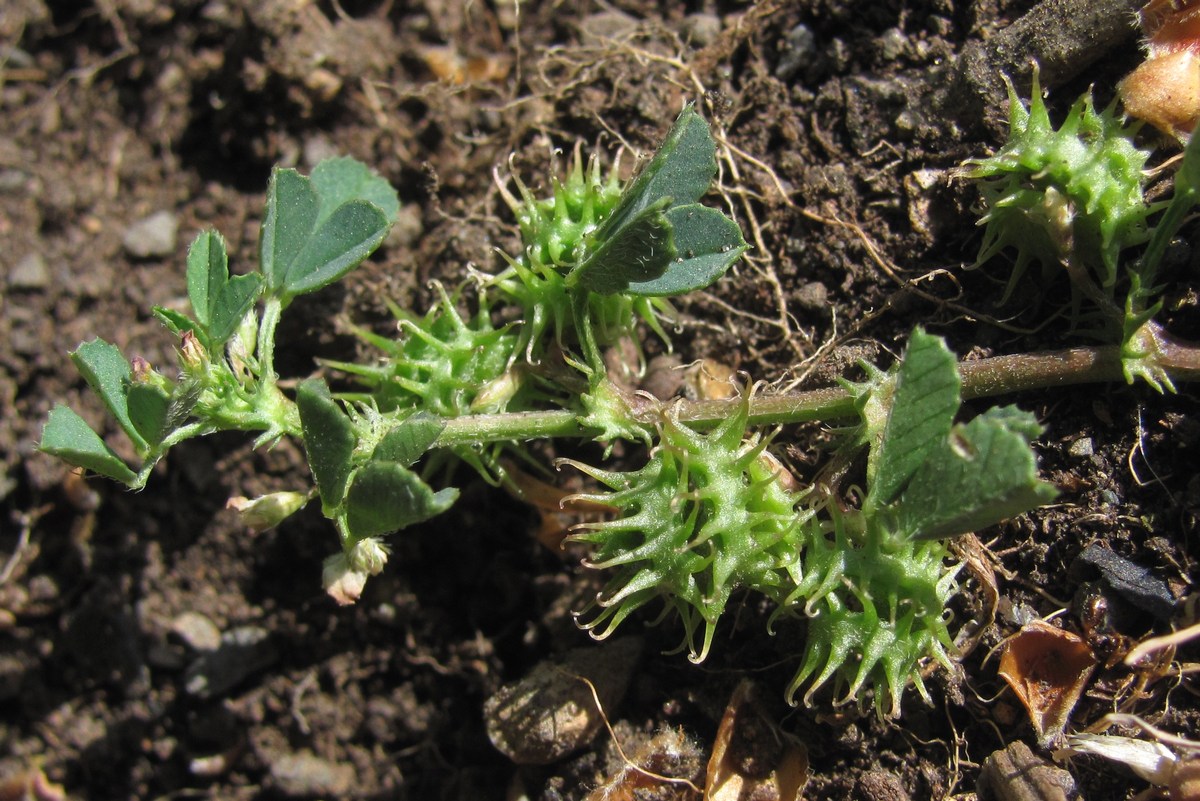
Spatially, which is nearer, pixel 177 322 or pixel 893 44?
pixel 177 322

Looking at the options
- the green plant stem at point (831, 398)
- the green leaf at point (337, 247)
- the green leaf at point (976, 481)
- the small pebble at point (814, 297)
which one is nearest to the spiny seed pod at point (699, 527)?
the green plant stem at point (831, 398)

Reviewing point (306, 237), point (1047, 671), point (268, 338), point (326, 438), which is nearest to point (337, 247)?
point (306, 237)

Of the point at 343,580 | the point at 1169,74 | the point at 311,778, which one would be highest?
the point at 1169,74

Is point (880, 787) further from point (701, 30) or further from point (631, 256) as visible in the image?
point (701, 30)

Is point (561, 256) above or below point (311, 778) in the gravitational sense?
above

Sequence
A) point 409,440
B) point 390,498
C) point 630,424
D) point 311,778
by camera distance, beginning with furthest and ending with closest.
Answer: point 311,778, point 630,424, point 409,440, point 390,498

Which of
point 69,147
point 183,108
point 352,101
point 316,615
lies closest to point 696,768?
point 316,615

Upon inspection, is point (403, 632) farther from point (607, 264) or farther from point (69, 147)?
point (69, 147)
